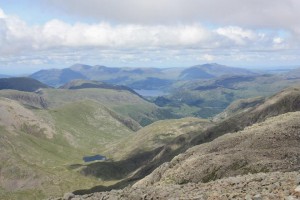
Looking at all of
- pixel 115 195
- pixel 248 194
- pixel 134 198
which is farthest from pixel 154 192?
pixel 248 194

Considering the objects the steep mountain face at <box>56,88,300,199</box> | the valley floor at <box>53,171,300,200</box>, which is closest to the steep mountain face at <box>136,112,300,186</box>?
the steep mountain face at <box>56,88,300,199</box>

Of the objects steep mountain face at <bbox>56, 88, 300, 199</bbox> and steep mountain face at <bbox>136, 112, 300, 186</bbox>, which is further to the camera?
steep mountain face at <bbox>136, 112, 300, 186</bbox>

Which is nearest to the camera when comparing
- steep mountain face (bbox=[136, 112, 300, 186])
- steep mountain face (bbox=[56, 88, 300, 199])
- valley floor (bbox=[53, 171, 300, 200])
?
valley floor (bbox=[53, 171, 300, 200])

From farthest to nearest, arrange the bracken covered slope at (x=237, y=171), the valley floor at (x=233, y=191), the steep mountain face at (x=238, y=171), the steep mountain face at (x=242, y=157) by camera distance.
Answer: the steep mountain face at (x=242, y=157) → the steep mountain face at (x=238, y=171) → the bracken covered slope at (x=237, y=171) → the valley floor at (x=233, y=191)

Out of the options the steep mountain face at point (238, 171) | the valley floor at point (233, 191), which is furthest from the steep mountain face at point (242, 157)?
the valley floor at point (233, 191)

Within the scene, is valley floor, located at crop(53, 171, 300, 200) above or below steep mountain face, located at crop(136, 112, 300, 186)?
above

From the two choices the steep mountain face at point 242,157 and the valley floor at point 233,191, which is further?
the steep mountain face at point 242,157

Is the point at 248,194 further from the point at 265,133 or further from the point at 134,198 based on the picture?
the point at 265,133

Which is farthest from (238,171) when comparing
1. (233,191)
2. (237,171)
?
(233,191)

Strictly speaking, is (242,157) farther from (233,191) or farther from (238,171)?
(233,191)

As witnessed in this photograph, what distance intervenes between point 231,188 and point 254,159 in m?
34.5

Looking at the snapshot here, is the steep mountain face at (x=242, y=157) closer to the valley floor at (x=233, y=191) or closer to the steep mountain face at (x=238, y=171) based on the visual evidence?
the steep mountain face at (x=238, y=171)

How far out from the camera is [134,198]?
166ft

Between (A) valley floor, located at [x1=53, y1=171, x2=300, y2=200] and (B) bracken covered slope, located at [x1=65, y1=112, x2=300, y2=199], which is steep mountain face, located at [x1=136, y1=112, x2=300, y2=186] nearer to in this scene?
(B) bracken covered slope, located at [x1=65, y1=112, x2=300, y2=199]
